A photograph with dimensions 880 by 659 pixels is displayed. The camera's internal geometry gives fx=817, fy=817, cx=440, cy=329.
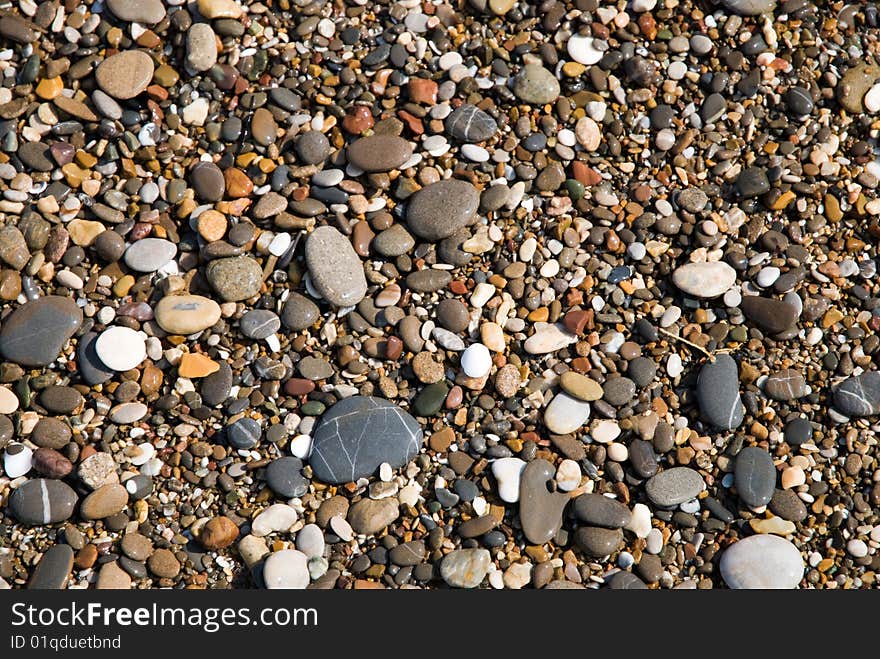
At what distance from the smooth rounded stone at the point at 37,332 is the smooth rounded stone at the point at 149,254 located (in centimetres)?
23

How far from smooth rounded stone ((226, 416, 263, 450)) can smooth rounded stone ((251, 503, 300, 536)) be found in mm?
205

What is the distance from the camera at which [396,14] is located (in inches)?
111

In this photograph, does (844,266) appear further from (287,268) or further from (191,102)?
(191,102)

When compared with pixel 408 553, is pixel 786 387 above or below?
above

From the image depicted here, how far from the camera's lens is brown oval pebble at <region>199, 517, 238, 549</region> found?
238cm

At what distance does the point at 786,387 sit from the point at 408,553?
4.16 feet

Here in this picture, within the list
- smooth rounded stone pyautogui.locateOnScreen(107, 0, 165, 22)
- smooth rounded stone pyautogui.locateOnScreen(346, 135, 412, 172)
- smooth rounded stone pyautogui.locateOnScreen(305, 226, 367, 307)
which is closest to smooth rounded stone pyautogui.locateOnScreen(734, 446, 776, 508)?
smooth rounded stone pyautogui.locateOnScreen(305, 226, 367, 307)

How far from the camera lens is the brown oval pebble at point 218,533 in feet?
7.80

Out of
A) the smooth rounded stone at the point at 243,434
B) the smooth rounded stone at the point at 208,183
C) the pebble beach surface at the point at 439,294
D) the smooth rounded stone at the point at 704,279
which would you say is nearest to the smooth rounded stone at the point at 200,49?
the pebble beach surface at the point at 439,294

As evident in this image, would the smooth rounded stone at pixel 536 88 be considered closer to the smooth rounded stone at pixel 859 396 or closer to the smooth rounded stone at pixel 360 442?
the smooth rounded stone at pixel 360 442

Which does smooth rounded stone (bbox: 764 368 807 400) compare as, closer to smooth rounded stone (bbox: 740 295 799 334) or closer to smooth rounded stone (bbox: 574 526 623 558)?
smooth rounded stone (bbox: 740 295 799 334)

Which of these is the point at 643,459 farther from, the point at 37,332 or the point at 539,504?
the point at 37,332

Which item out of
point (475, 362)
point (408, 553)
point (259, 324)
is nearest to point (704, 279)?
point (475, 362)

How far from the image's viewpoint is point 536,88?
2750 millimetres
